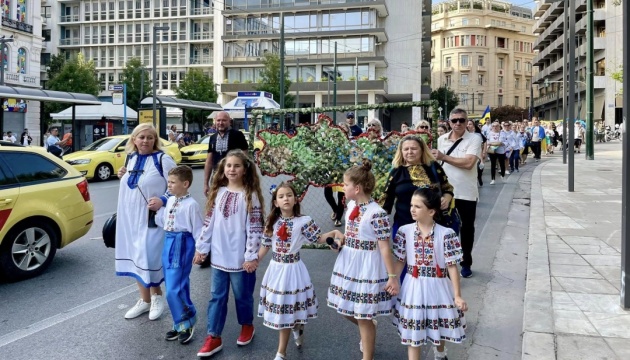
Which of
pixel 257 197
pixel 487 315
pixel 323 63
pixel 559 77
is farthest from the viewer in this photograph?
pixel 559 77

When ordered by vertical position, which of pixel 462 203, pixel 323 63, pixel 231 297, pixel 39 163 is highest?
pixel 323 63

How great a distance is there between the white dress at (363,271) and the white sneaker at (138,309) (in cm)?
204

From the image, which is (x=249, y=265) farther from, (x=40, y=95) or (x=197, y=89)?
(x=197, y=89)

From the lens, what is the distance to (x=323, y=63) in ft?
174

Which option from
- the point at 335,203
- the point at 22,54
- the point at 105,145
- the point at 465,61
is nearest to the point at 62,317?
the point at 335,203

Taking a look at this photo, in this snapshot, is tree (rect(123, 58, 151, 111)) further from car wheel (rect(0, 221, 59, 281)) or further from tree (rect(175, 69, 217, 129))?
car wheel (rect(0, 221, 59, 281))

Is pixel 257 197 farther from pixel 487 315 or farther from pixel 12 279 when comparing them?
pixel 12 279

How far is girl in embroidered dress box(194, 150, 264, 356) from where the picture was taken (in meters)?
4.03

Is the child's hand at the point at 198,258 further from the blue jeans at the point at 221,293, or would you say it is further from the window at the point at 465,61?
the window at the point at 465,61

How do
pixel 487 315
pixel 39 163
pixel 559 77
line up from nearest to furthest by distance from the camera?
pixel 487 315 → pixel 39 163 → pixel 559 77

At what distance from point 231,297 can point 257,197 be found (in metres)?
1.78

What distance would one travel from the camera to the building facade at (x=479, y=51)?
10050cm

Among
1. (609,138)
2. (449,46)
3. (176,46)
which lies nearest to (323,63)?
(609,138)

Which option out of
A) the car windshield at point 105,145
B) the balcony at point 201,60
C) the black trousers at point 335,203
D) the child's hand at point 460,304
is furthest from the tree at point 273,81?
the child's hand at point 460,304
